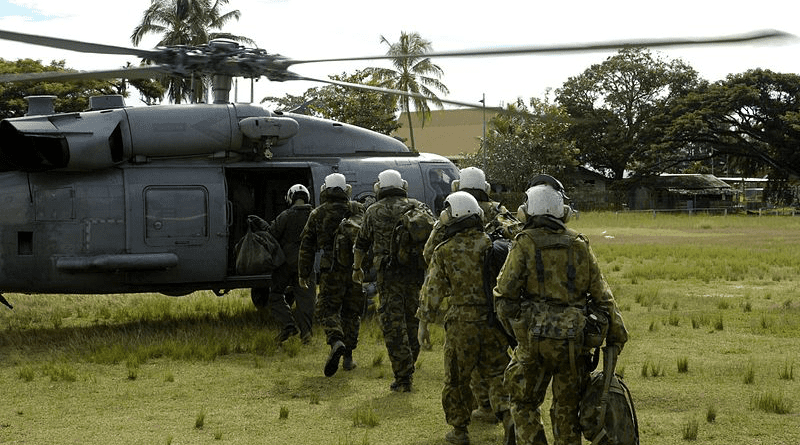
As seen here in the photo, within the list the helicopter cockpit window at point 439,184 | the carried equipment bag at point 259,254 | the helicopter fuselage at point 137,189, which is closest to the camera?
the carried equipment bag at point 259,254

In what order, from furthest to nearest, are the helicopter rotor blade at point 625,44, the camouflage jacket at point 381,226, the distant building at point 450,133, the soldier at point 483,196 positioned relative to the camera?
the distant building at point 450,133, the camouflage jacket at point 381,226, the soldier at point 483,196, the helicopter rotor blade at point 625,44

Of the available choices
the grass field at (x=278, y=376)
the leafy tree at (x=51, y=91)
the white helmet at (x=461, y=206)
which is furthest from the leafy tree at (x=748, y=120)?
the white helmet at (x=461, y=206)

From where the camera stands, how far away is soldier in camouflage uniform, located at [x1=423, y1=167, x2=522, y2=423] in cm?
604

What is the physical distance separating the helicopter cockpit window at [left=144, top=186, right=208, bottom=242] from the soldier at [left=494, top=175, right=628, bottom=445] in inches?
239

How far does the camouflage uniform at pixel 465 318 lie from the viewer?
582 centimetres

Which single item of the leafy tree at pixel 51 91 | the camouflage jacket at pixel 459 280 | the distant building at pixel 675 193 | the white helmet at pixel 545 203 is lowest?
the distant building at pixel 675 193

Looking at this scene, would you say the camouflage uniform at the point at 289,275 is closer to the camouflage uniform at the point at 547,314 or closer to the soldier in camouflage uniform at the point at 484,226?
the soldier in camouflage uniform at the point at 484,226

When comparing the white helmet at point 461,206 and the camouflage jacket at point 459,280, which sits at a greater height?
the white helmet at point 461,206

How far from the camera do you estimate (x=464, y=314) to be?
5.83 meters

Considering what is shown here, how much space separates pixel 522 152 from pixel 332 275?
45882 millimetres

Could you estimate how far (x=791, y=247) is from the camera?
79.6 ft

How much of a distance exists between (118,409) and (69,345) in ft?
A: 9.51

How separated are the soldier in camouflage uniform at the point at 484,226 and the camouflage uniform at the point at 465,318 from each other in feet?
0.33

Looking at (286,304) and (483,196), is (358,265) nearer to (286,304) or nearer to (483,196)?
(483,196)
